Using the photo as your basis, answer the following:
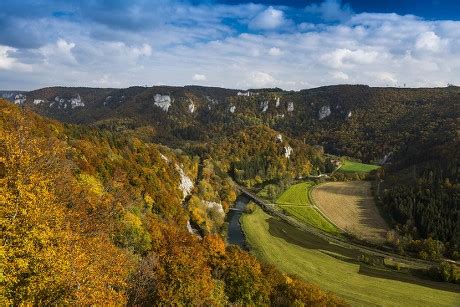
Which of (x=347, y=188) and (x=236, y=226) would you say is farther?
(x=347, y=188)

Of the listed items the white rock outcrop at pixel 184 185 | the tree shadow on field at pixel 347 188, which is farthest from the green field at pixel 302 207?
the white rock outcrop at pixel 184 185

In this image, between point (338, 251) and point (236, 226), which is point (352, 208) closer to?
point (338, 251)

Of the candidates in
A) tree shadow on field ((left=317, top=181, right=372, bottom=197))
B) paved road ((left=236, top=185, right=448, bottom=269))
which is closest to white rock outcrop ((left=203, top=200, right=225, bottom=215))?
paved road ((left=236, top=185, right=448, bottom=269))

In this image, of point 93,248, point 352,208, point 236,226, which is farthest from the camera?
point 352,208

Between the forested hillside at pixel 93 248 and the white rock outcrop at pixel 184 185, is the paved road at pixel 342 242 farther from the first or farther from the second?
the forested hillside at pixel 93 248

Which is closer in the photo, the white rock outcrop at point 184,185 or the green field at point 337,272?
the green field at point 337,272

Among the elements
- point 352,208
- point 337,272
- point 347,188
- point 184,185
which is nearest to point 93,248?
point 337,272
